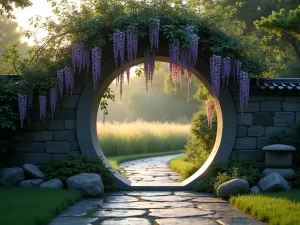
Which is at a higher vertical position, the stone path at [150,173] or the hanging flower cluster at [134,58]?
the hanging flower cluster at [134,58]

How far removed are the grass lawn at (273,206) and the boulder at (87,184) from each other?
6.17 ft

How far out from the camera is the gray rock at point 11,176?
22.7 ft

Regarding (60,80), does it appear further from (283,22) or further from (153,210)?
(283,22)

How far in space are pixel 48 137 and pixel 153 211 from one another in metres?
2.98

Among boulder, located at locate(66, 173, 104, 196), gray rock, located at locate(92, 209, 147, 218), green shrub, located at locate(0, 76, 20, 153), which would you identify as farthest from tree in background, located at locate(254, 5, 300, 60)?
green shrub, located at locate(0, 76, 20, 153)

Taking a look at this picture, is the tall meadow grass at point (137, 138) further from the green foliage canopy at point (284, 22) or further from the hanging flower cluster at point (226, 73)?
the green foliage canopy at point (284, 22)

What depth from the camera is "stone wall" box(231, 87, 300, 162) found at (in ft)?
25.2

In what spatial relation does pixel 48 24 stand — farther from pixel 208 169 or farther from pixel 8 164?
pixel 208 169

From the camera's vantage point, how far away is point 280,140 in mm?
7570

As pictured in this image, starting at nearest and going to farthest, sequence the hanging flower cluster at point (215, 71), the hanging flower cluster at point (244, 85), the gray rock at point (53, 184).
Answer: the gray rock at point (53, 184) → the hanging flower cluster at point (215, 71) → the hanging flower cluster at point (244, 85)

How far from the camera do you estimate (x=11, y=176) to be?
6.92 m

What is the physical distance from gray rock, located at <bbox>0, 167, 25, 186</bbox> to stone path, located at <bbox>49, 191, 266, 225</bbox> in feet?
4.44

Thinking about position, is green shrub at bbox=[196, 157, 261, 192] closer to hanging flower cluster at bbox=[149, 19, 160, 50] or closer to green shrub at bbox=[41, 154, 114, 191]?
green shrub at bbox=[41, 154, 114, 191]

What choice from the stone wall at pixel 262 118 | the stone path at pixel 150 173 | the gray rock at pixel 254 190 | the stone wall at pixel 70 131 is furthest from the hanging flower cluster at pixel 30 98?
the gray rock at pixel 254 190
